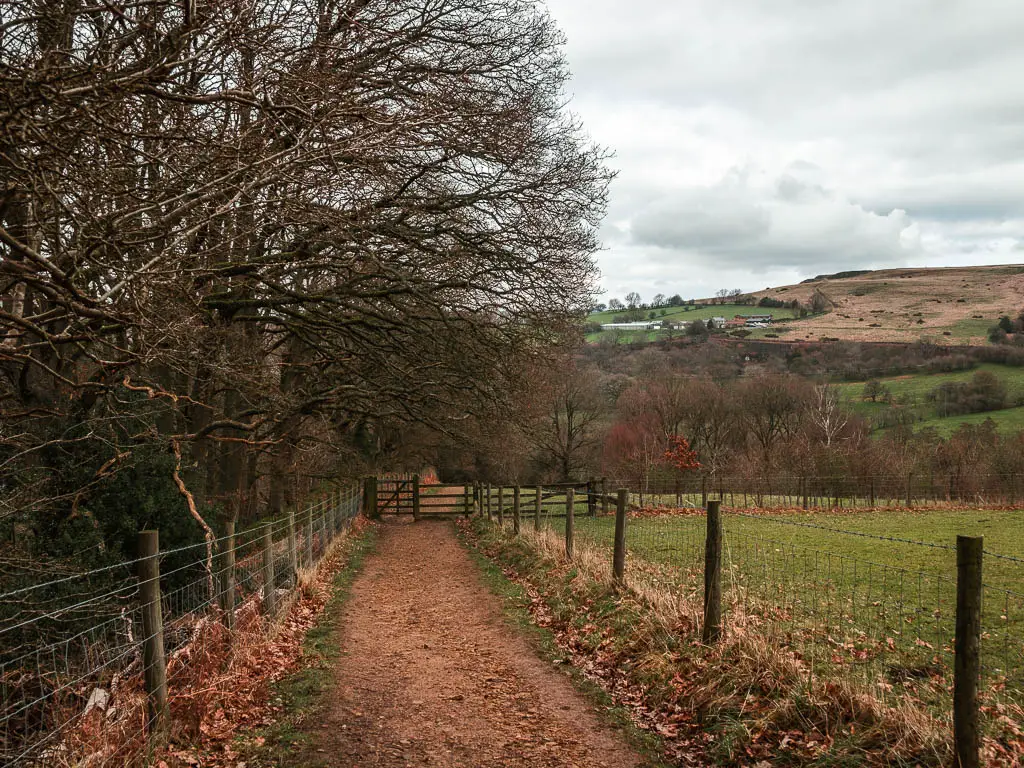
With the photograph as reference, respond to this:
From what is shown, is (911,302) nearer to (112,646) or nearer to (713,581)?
(713,581)

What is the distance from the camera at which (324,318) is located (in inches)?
502

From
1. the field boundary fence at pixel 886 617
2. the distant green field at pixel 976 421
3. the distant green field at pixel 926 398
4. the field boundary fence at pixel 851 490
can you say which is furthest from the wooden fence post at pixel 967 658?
the distant green field at pixel 976 421

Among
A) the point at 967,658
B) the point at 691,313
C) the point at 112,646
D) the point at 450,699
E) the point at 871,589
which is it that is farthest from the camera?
the point at 691,313

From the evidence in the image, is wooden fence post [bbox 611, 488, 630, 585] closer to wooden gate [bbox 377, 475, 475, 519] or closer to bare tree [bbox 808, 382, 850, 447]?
wooden gate [bbox 377, 475, 475, 519]

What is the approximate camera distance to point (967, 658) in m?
4.13

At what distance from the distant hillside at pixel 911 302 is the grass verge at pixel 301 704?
9577cm

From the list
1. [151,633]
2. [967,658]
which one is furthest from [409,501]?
[967,658]

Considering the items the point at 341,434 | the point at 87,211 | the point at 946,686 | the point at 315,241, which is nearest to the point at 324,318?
the point at 315,241

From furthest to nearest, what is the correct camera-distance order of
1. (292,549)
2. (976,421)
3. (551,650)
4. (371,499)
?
(976,421), (371,499), (292,549), (551,650)

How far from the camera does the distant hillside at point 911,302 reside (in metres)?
98.5

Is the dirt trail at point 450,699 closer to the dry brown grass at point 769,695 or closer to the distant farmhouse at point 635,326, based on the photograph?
the dry brown grass at point 769,695

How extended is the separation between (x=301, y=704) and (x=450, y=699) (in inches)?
48.0

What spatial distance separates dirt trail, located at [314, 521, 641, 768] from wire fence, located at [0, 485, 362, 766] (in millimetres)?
1097

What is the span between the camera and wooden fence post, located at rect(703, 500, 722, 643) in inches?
261
